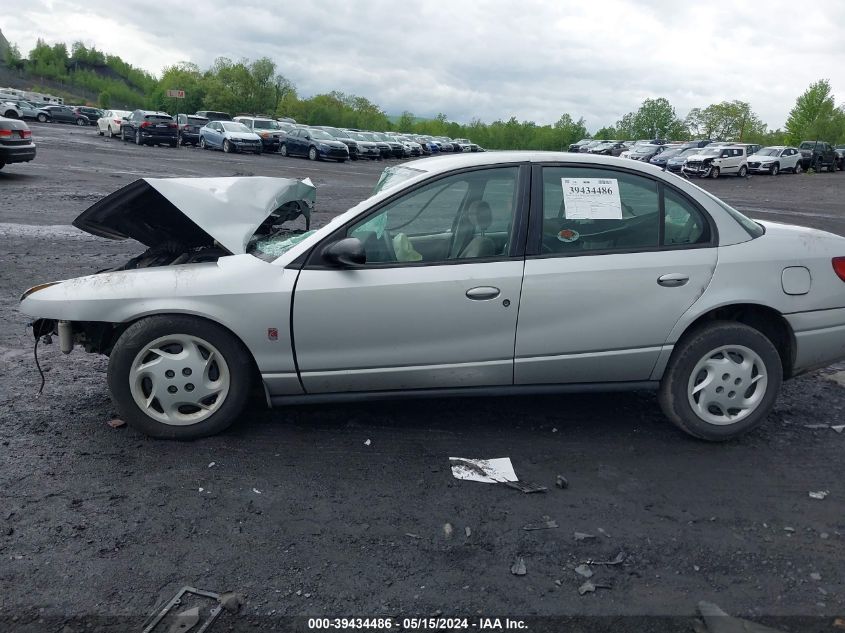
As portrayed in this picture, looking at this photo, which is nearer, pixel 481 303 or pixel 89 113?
pixel 481 303

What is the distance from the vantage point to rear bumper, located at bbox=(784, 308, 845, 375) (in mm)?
4309

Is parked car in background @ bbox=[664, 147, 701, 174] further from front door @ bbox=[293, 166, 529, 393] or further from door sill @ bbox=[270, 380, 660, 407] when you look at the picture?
front door @ bbox=[293, 166, 529, 393]

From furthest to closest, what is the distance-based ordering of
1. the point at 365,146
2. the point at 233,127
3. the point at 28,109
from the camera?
the point at 28,109 → the point at 365,146 → the point at 233,127

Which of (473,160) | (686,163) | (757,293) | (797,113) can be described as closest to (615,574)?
(757,293)

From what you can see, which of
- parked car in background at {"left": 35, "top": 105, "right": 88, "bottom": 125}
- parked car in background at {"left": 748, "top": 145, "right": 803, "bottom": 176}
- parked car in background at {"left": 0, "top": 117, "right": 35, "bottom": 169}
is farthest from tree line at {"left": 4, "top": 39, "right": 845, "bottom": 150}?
parked car in background at {"left": 0, "top": 117, "right": 35, "bottom": 169}

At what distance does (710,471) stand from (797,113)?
91516 millimetres

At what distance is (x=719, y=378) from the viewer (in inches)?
166

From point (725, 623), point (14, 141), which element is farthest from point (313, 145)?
point (725, 623)

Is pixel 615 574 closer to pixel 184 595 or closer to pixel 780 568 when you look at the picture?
pixel 780 568

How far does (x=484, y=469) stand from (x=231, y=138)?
114 feet

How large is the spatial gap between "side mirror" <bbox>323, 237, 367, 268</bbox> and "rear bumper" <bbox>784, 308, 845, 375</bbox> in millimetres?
2541

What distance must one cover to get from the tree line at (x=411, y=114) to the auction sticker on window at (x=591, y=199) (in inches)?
3081

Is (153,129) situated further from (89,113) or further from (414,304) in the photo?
(414,304)

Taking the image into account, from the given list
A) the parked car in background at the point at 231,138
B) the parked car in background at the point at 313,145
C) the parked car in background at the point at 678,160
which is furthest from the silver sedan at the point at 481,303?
the parked car in background at the point at 678,160
